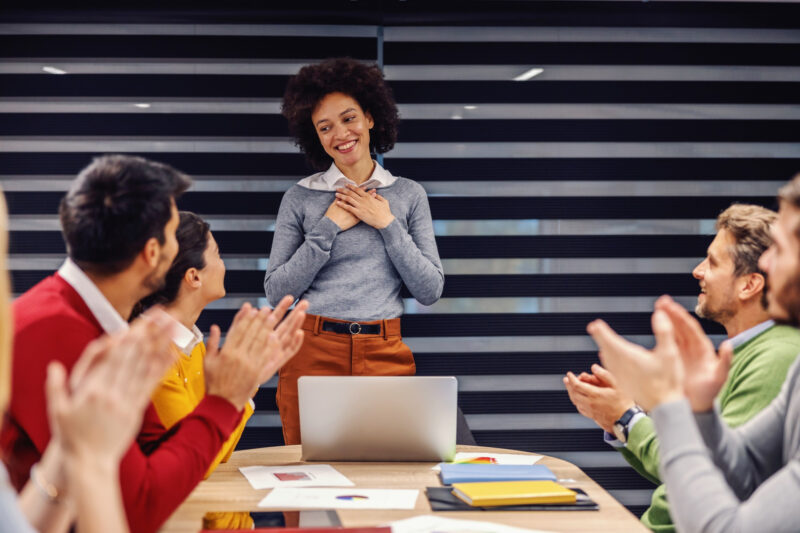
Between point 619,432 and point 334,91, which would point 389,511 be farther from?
point 334,91

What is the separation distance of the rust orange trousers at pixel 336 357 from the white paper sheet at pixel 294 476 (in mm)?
874

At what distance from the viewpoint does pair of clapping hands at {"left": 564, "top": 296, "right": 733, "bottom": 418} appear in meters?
1.38

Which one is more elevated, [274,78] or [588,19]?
[588,19]

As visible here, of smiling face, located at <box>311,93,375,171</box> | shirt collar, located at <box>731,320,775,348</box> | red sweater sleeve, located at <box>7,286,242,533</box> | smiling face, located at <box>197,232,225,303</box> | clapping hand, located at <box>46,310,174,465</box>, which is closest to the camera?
clapping hand, located at <box>46,310,174,465</box>

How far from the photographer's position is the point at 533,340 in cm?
444

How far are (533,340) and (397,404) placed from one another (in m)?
2.40

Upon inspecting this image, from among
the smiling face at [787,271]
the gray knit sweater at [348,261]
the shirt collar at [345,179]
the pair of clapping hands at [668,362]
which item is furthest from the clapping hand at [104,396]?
the shirt collar at [345,179]

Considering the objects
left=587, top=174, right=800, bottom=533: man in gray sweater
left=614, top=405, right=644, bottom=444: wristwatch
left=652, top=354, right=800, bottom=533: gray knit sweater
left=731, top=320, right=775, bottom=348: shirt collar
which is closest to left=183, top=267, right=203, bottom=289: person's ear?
left=614, top=405, right=644, bottom=444: wristwatch

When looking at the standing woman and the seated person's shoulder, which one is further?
the standing woman

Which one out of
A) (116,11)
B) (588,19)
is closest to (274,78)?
(116,11)

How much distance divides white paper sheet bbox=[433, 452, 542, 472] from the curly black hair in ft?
5.69

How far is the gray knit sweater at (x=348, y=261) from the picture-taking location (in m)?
3.12

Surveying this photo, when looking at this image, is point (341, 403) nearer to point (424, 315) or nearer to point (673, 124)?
point (424, 315)

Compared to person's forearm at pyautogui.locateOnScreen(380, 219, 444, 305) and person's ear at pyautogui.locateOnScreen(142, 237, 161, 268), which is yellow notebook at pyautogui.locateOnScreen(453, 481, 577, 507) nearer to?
person's ear at pyautogui.locateOnScreen(142, 237, 161, 268)
